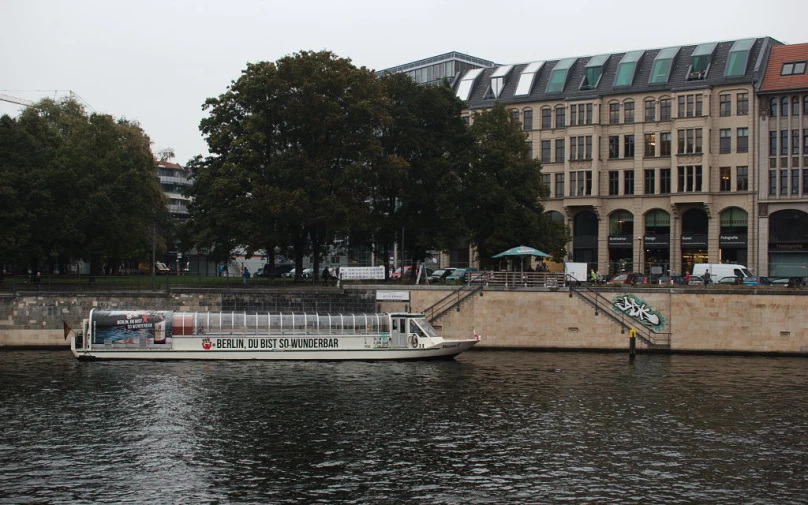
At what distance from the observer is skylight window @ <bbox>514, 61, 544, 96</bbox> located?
327 feet

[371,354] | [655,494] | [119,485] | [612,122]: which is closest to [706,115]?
[612,122]

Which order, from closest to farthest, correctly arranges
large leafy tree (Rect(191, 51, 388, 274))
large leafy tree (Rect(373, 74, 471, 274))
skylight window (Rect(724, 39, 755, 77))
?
large leafy tree (Rect(191, 51, 388, 274)) < large leafy tree (Rect(373, 74, 471, 274)) < skylight window (Rect(724, 39, 755, 77))

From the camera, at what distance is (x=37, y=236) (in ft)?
A: 209

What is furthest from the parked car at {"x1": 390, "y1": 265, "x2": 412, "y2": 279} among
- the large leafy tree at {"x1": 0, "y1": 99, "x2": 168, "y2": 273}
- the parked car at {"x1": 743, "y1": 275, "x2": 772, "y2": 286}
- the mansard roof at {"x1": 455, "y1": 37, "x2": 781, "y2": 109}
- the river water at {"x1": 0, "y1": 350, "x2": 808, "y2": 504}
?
the parked car at {"x1": 743, "y1": 275, "x2": 772, "y2": 286}

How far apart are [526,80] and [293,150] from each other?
43.2m

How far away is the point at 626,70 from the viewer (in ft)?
311

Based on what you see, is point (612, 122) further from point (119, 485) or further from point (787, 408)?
point (119, 485)

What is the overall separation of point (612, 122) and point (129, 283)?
55.9 metres

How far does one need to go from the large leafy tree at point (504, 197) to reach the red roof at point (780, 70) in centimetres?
3124

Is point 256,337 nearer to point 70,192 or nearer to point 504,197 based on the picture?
point 70,192

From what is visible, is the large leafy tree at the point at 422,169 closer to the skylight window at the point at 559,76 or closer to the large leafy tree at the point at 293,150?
the large leafy tree at the point at 293,150

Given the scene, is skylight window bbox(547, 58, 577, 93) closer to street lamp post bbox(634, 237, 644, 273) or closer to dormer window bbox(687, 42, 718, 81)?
dormer window bbox(687, 42, 718, 81)

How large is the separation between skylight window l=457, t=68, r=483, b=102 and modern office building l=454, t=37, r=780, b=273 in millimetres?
5966

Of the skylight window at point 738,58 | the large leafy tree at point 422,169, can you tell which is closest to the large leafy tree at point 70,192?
the large leafy tree at point 422,169
